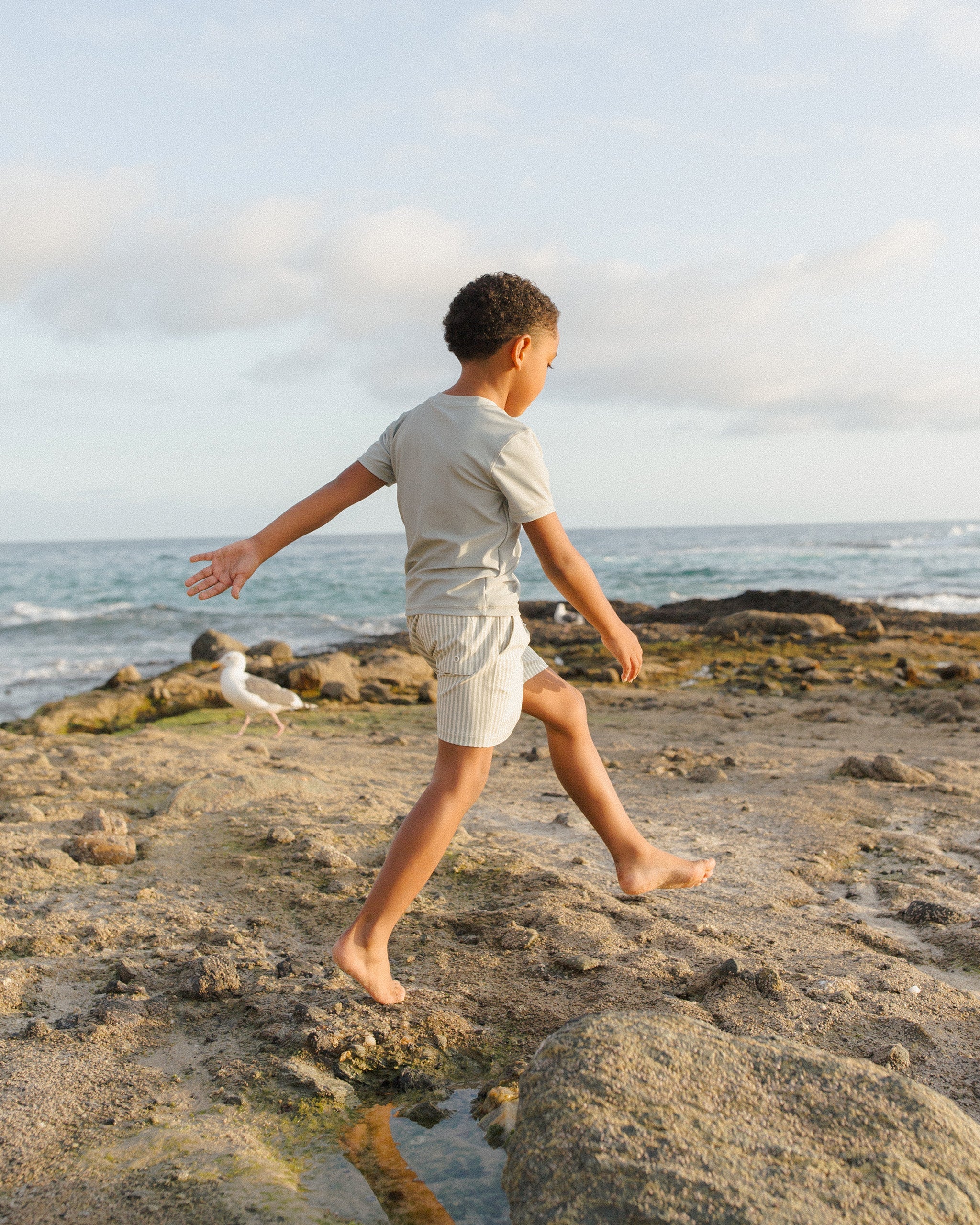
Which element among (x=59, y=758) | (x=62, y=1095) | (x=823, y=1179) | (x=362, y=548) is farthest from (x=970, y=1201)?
(x=362, y=548)

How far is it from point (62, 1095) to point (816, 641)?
11.1 metres

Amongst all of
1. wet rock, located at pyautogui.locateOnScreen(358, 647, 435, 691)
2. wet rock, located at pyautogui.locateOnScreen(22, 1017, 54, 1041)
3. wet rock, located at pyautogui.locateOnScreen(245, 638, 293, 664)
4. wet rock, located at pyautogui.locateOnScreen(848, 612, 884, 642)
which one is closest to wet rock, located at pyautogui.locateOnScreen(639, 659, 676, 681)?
wet rock, located at pyautogui.locateOnScreen(358, 647, 435, 691)

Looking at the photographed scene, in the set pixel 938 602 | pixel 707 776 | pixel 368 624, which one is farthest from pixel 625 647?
pixel 938 602

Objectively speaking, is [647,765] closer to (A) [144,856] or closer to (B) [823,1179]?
(A) [144,856]

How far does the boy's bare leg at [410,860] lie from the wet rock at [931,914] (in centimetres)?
169

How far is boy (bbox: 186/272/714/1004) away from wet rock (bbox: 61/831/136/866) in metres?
1.48

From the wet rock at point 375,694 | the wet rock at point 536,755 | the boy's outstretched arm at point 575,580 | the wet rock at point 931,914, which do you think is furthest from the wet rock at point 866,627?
the boy's outstretched arm at point 575,580

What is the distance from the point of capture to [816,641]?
38.9 ft

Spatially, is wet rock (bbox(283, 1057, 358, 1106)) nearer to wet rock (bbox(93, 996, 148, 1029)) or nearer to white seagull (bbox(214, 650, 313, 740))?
wet rock (bbox(93, 996, 148, 1029))

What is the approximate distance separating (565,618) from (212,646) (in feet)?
22.0

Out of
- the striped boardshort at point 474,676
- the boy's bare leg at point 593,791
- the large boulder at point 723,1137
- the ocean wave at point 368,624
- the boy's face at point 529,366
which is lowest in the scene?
the ocean wave at point 368,624

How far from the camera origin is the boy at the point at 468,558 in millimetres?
2328

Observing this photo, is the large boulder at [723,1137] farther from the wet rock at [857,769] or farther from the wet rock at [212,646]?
the wet rock at [212,646]

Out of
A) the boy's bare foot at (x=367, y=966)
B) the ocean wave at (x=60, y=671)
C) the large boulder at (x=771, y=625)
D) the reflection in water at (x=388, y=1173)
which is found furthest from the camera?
the ocean wave at (x=60, y=671)
